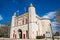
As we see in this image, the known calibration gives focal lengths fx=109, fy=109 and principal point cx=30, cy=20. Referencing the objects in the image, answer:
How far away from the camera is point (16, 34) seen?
31.3 metres

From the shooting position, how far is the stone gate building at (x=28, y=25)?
87.7ft

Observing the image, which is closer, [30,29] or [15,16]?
[30,29]

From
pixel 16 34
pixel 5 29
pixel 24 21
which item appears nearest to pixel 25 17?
pixel 24 21

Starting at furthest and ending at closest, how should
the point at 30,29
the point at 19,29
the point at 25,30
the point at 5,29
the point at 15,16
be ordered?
the point at 5,29 → the point at 15,16 → the point at 19,29 → the point at 25,30 → the point at 30,29

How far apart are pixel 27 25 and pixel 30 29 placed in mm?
1819

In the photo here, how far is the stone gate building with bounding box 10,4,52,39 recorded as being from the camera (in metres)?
26.7

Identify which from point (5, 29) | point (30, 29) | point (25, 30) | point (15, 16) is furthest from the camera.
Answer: point (5, 29)

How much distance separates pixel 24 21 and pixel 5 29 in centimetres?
2168

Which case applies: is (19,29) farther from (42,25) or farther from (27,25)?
(42,25)

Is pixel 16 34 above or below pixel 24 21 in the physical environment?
below

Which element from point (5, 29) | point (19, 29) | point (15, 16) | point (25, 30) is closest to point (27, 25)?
point (25, 30)

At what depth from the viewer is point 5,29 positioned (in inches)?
1914

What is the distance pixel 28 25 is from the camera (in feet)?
89.8

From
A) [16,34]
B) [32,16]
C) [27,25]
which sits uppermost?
[32,16]
